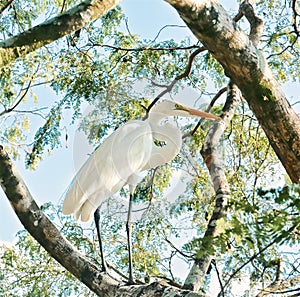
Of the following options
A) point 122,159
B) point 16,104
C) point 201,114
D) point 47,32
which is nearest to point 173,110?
point 201,114

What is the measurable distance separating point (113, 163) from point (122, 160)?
6cm

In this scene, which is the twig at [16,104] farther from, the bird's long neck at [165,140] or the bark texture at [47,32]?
the bark texture at [47,32]

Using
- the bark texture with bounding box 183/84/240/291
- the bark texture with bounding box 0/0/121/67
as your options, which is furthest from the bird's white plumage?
the bark texture with bounding box 0/0/121/67

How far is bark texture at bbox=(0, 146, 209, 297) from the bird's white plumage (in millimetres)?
629

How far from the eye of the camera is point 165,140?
320 cm

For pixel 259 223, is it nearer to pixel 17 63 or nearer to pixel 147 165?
pixel 147 165

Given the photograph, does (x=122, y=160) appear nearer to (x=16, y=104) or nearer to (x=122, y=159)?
(x=122, y=159)

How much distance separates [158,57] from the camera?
158 inches

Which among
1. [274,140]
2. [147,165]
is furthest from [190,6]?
[147,165]

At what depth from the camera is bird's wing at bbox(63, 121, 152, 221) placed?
2787mm

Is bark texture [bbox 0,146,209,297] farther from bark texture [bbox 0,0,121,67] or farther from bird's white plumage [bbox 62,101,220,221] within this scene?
bird's white plumage [bbox 62,101,220,221]

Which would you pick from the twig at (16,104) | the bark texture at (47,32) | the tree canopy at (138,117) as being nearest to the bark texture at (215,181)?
the tree canopy at (138,117)

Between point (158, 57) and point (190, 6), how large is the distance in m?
2.23

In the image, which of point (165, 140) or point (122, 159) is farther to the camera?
point (165, 140)
